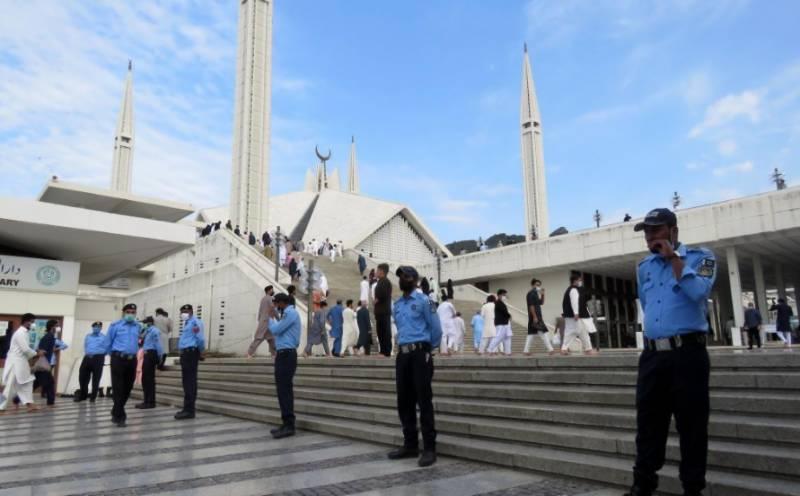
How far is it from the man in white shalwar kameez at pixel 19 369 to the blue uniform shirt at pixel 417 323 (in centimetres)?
698

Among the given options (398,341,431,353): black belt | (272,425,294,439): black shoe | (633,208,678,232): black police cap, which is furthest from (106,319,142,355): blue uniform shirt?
(633,208,678,232): black police cap

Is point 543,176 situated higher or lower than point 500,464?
higher

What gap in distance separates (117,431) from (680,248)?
6377mm

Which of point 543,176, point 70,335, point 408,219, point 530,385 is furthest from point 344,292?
point 543,176

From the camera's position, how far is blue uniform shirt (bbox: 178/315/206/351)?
24.6 feet

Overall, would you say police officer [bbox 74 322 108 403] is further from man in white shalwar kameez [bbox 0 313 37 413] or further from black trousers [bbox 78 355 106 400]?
man in white shalwar kameez [bbox 0 313 37 413]

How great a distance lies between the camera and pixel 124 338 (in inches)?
287

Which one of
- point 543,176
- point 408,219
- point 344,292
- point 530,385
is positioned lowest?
point 530,385

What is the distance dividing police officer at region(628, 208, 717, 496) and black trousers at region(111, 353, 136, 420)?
6.30 metres

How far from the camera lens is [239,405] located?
802 centimetres

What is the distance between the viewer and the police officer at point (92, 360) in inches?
404

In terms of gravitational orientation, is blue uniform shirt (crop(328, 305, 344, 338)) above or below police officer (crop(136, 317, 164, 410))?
above

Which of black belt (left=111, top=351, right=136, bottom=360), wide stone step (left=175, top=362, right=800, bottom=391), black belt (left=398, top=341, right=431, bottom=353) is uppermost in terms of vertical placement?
black belt (left=398, top=341, right=431, bottom=353)

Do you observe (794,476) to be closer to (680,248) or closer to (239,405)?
(680,248)
